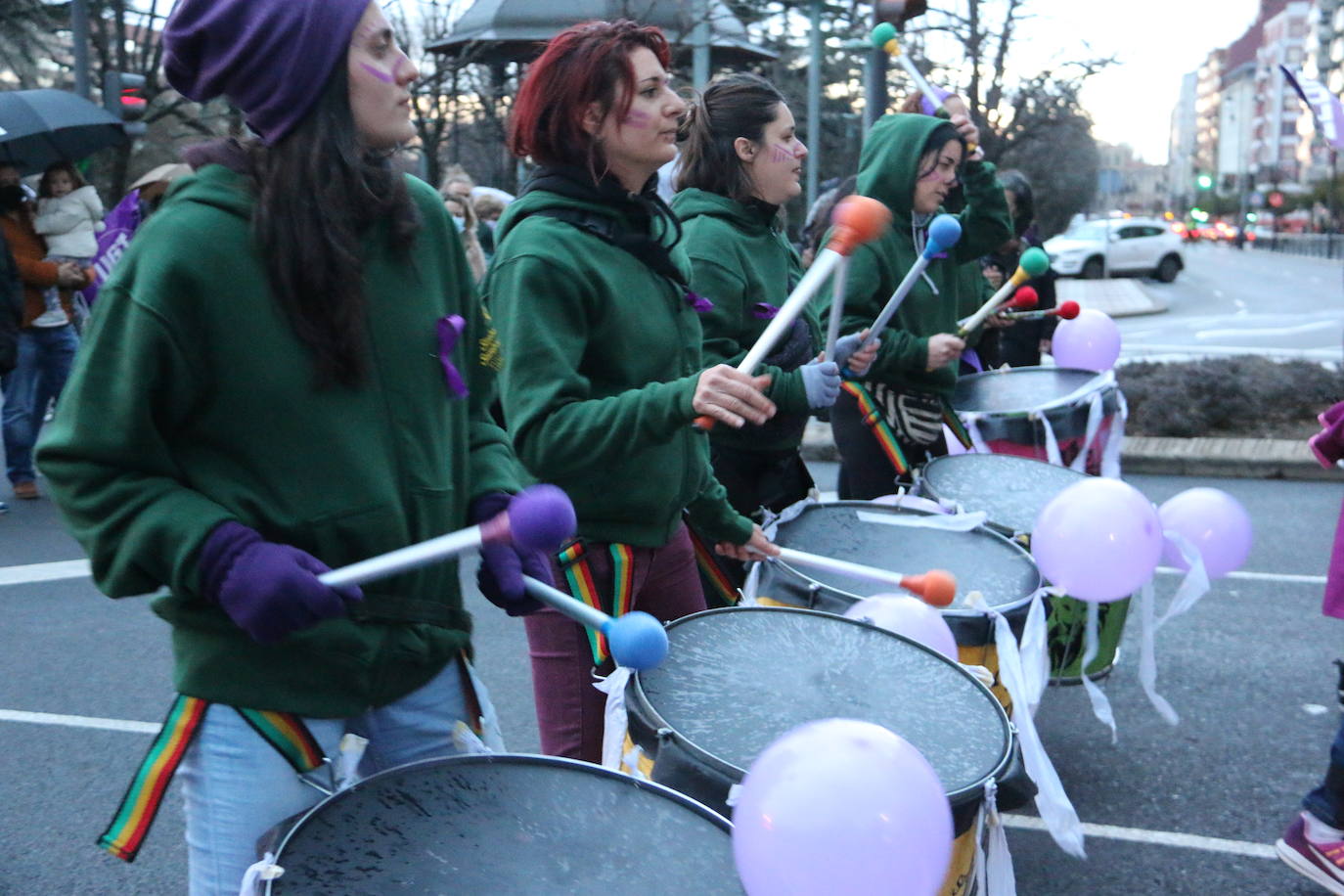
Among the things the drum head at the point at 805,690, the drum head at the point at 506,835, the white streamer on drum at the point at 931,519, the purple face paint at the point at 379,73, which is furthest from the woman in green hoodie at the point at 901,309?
the drum head at the point at 506,835

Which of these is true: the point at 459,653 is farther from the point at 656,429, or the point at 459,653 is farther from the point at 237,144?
the point at 237,144

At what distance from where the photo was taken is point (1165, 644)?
4660 mm

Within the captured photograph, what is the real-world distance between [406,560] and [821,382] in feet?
3.69

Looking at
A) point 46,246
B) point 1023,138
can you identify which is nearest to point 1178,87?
point 1023,138

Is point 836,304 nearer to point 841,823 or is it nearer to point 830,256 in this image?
point 830,256

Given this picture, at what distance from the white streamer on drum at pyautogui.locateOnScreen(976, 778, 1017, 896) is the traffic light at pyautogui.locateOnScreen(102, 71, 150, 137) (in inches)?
452

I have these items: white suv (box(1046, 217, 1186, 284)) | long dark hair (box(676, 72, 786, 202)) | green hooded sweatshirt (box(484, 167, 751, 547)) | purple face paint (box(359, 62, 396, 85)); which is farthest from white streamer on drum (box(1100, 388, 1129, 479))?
white suv (box(1046, 217, 1186, 284))

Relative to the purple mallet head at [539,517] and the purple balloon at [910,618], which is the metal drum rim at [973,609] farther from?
the purple mallet head at [539,517]

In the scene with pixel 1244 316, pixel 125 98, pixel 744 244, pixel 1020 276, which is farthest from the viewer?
pixel 1244 316

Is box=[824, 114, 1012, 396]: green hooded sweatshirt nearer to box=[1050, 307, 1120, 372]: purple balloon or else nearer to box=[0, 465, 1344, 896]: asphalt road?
box=[1050, 307, 1120, 372]: purple balloon

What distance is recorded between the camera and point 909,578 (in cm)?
216

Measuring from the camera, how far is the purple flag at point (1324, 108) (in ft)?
20.8

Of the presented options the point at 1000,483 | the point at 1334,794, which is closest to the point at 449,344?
the point at 1000,483

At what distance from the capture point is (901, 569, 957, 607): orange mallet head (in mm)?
2105
